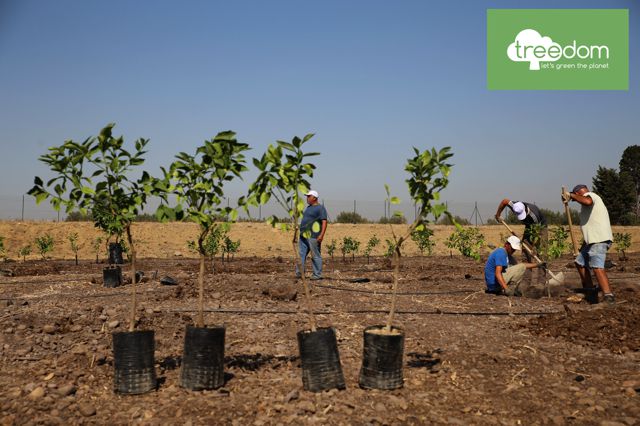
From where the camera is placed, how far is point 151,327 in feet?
21.3

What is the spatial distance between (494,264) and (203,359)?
6.06 meters

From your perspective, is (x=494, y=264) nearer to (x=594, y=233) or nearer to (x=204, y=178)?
(x=594, y=233)

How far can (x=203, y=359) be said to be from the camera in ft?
14.9

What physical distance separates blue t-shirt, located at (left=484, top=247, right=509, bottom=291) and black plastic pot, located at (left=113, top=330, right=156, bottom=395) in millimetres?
6208

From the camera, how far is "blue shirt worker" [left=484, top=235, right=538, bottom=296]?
909cm

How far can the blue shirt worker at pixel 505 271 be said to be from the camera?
29.8ft

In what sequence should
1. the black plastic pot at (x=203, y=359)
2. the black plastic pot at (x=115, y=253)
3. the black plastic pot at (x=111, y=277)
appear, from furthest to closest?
the black plastic pot at (x=115, y=253) < the black plastic pot at (x=111, y=277) < the black plastic pot at (x=203, y=359)

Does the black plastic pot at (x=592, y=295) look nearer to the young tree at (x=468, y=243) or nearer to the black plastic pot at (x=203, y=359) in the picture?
the young tree at (x=468, y=243)

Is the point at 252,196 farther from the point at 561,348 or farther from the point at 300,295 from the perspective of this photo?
the point at 300,295

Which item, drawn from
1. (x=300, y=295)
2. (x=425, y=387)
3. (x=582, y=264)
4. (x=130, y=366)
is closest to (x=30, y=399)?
(x=130, y=366)

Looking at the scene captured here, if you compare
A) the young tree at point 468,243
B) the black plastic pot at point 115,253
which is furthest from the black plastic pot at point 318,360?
the black plastic pot at point 115,253

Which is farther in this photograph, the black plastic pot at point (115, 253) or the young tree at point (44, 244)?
the young tree at point (44, 244)

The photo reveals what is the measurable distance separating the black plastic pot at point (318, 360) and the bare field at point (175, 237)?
78.1 ft

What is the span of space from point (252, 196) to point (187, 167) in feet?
2.01
